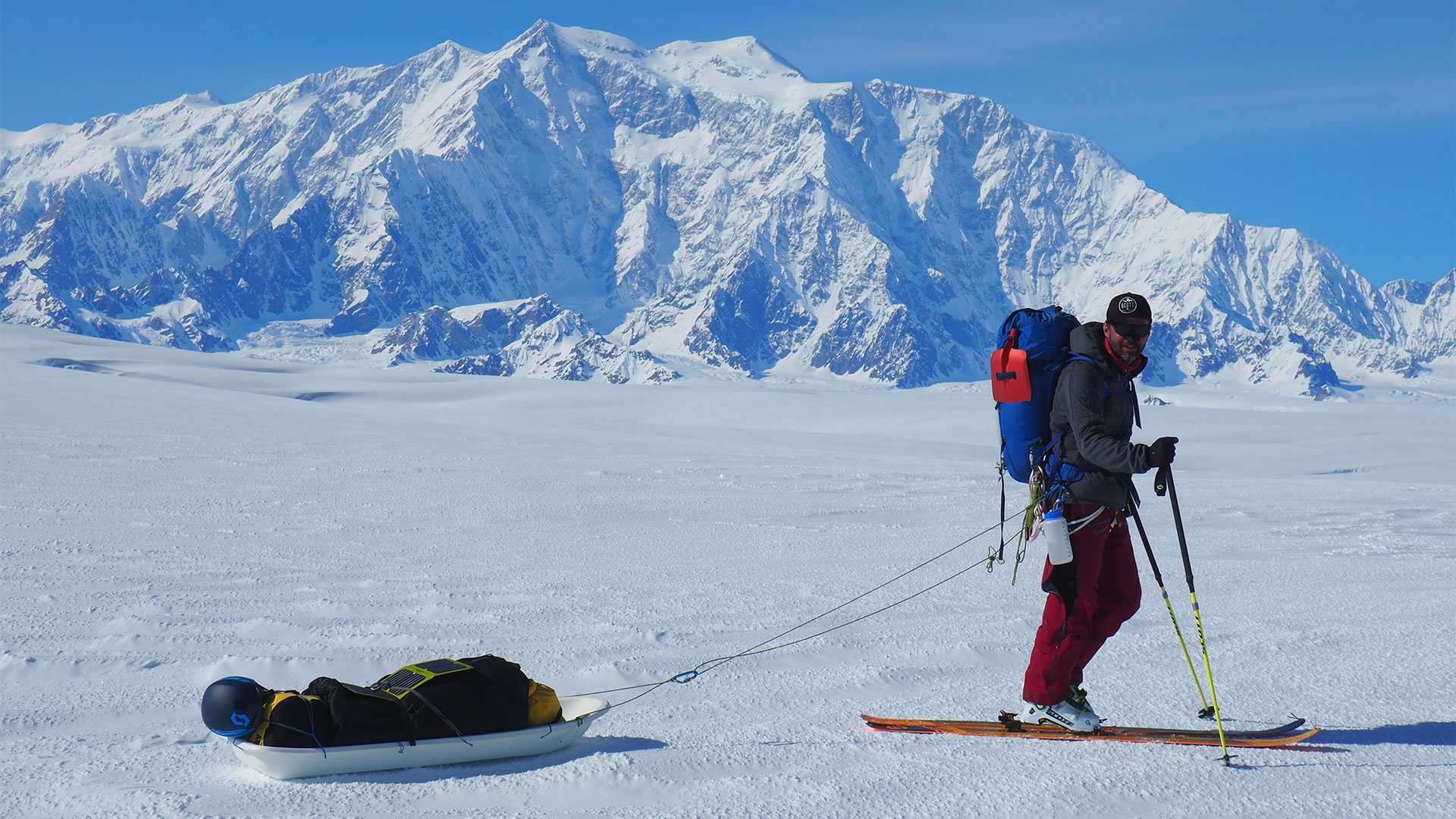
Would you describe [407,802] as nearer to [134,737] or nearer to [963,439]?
[134,737]

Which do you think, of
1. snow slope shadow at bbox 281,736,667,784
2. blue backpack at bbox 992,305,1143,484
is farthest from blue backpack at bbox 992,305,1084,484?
snow slope shadow at bbox 281,736,667,784

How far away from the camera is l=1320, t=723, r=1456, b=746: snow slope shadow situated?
4383 millimetres

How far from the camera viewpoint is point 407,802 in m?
3.73

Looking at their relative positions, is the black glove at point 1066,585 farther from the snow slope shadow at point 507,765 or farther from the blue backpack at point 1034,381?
the snow slope shadow at point 507,765

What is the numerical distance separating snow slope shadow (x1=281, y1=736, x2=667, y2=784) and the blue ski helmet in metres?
0.30

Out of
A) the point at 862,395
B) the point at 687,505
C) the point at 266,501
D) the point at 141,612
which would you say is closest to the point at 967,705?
the point at 141,612

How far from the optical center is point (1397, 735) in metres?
4.47

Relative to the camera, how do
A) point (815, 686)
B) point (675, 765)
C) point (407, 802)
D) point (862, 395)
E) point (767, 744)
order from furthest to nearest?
point (862, 395)
point (815, 686)
point (767, 744)
point (675, 765)
point (407, 802)

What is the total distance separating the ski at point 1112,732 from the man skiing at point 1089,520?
0.08 m

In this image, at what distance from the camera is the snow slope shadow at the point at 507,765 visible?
3.95 m

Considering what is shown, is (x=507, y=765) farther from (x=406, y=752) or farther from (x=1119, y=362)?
(x=1119, y=362)

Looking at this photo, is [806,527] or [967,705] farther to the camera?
[806,527]

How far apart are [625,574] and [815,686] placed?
3.27 metres

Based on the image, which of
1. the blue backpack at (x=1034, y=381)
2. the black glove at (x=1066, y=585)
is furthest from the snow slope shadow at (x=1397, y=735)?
the blue backpack at (x=1034, y=381)
